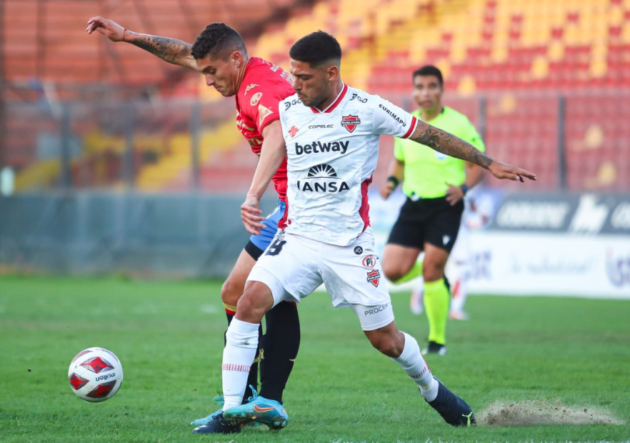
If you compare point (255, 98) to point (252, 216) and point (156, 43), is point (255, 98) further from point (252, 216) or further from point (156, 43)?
point (156, 43)

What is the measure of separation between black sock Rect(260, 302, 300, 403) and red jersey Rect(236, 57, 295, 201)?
27.0 inches

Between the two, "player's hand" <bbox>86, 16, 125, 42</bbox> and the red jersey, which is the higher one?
"player's hand" <bbox>86, 16, 125, 42</bbox>

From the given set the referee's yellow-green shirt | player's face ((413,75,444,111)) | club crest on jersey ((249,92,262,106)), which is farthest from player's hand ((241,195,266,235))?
player's face ((413,75,444,111))

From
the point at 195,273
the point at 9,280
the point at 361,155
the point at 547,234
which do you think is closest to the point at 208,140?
the point at 195,273

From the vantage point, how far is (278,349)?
Result: 197 inches

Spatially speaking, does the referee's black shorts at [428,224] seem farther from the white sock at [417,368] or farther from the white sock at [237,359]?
the white sock at [237,359]

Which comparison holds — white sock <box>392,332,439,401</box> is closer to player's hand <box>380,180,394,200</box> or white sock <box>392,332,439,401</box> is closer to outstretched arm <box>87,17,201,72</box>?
outstretched arm <box>87,17,201,72</box>

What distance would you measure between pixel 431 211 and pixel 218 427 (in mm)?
3921

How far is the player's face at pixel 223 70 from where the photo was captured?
197 inches

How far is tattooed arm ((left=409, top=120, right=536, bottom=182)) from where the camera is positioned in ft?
15.6

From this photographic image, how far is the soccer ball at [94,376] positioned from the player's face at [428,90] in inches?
160

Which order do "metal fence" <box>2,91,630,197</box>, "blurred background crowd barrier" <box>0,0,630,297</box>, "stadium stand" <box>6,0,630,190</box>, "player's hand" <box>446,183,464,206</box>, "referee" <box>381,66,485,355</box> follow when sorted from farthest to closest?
"metal fence" <box>2,91,630,197</box>, "stadium stand" <box>6,0,630,190</box>, "blurred background crowd barrier" <box>0,0,630,297</box>, "referee" <box>381,66,485,355</box>, "player's hand" <box>446,183,464,206</box>

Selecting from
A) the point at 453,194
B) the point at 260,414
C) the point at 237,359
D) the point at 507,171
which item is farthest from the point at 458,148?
the point at 453,194

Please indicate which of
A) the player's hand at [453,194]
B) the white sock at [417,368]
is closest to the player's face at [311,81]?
the white sock at [417,368]
